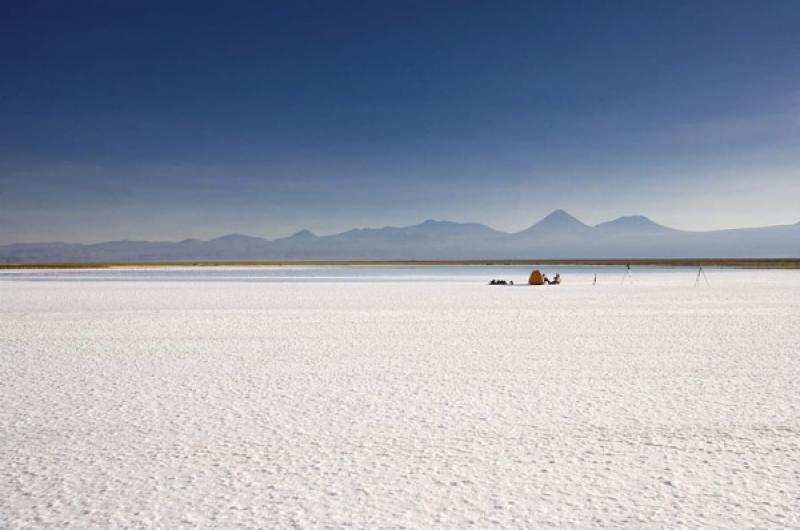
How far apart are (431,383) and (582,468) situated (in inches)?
124

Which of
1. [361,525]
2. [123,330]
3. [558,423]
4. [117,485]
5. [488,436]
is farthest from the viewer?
[123,330]

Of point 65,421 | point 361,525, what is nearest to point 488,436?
point 361,525

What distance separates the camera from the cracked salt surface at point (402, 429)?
3.99 m

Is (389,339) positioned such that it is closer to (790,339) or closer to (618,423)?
(618,423)

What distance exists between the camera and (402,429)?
5.67 metres

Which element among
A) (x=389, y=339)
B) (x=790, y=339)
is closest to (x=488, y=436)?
(x=389, y=339)

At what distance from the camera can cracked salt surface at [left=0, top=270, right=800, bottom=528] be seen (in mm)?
3994

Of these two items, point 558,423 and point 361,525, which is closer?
point 361,525

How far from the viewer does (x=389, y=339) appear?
37.6ft

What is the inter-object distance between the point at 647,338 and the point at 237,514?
9.25m

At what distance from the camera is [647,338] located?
11445 mm

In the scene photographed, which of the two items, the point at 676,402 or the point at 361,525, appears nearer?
the point at 361,525

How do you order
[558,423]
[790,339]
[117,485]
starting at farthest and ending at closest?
[790,339] < [558,423] < [117,485]

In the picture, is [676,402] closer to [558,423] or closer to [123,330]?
[558,423]
